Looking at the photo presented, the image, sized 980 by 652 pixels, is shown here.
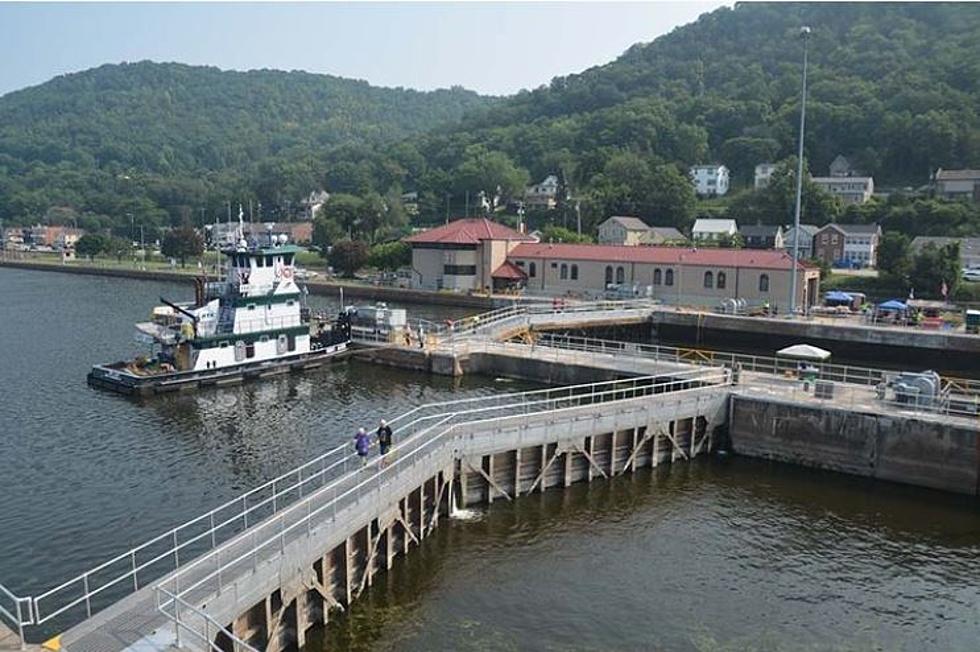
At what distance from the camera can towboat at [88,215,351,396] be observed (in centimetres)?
4650

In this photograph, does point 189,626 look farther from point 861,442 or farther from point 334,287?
point 334,287

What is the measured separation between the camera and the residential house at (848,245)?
342 ft

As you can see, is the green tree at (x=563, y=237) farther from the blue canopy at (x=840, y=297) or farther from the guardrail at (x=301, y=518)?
the guardrail at (x=301, y=518)

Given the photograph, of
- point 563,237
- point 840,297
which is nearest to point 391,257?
point 563,237

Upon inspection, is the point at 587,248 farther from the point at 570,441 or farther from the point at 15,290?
the point at 15,290

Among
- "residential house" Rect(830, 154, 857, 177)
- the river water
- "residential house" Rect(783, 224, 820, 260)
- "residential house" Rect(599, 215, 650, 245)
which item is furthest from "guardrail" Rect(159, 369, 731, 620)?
"residential house" Rect(830, 154, 857, 177)

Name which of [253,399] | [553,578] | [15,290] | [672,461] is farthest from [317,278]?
[553,578]

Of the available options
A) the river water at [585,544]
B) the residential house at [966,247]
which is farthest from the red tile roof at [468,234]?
the river water at [585,544]

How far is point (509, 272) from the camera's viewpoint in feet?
286

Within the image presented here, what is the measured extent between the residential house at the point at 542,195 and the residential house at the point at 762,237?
2086 inches

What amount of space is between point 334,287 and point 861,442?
7801cm

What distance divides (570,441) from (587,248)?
53.7 m

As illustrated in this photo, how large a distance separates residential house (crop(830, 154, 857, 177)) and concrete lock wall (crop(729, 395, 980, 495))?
456ft

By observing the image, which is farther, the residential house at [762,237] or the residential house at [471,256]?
the residential house at [762,237]
